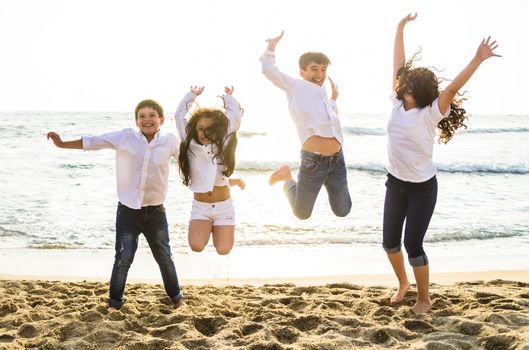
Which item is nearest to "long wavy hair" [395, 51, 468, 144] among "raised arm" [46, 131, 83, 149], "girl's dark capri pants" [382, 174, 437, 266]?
"girl's dark capri pants" [382, 174, 437, 266]

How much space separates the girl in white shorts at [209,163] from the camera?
225 inches

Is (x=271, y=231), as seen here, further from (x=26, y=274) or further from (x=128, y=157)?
(x=128, y=157)

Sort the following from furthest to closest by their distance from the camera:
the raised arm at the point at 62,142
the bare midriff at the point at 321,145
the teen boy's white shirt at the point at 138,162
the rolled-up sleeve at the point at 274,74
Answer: the bare midriff at the point at 321,145 → the rolled-up sleeve at the point at 274,74 → the teen boy's white shirt at the point at 138,162 → the raised arm at the point at 62,142

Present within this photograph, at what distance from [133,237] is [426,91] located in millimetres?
2805

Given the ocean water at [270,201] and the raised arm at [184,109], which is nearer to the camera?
the raised arm at [184,109]

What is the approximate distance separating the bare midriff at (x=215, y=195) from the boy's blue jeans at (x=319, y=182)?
70 centimetres

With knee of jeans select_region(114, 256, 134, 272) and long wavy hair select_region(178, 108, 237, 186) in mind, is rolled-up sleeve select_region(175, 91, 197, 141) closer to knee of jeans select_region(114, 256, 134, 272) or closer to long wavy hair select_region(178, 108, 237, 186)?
long wavy hair select_region(178, 108, 237, 186)

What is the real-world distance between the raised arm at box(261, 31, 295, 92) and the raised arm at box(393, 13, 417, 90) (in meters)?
0.93

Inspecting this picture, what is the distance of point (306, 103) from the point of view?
5891 mm

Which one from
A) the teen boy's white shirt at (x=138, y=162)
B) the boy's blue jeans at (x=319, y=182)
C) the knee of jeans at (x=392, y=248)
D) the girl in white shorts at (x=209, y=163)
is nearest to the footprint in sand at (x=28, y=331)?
the teen boy's white shirt at (x=138, y=162)

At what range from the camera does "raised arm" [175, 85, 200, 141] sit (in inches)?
228

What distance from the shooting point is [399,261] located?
Answer: 6031mm

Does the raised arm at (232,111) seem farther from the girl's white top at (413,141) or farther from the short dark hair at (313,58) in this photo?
the girl's white top at (413,141)

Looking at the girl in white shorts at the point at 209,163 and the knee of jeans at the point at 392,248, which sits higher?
the girl in white shorts at the point at 209,163
